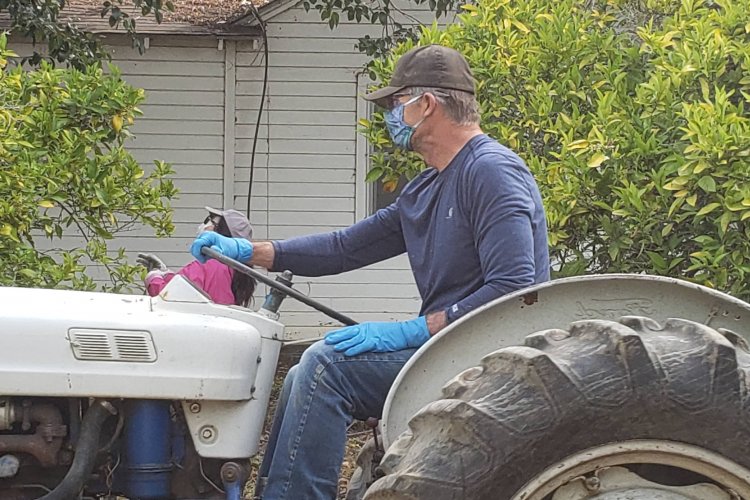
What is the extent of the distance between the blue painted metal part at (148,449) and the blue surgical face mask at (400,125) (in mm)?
1190

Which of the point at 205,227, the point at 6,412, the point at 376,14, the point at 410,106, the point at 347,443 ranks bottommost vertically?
the point at 347,443

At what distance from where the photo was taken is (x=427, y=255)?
357 centimetres

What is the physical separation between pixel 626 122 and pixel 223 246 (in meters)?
2.01

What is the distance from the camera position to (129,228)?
376 inches

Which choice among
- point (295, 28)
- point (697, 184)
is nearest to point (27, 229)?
point (697, 184)

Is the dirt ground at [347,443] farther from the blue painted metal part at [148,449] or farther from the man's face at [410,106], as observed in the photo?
the man's face at [410,106]

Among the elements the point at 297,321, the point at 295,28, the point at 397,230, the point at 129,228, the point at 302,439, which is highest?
the point at 295,28

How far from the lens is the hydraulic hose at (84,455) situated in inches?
131

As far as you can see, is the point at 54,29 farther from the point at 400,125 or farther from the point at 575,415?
the point at 575,415

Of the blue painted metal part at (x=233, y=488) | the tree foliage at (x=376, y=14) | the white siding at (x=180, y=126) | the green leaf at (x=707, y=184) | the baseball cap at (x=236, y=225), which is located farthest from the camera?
the white siding at (x=180, y=126)

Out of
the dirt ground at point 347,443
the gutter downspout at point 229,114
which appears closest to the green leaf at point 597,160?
the dirt ground at point 347,443

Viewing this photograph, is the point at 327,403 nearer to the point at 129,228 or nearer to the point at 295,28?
the point at 129,228

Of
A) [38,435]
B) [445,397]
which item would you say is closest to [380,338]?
[445,397]

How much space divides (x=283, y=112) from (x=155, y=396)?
7124mm
